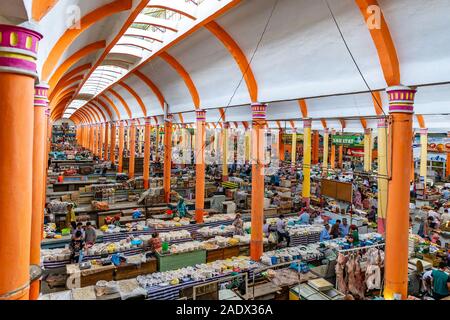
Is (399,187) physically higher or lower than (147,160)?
lower

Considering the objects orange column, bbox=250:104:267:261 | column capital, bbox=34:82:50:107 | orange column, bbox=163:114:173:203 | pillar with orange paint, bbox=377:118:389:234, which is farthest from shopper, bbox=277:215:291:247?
column capital, bbox=34:82:50:107

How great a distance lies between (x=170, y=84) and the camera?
1522 centimetres

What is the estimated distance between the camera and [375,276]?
7840mm

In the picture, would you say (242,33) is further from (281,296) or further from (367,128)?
(367,128)

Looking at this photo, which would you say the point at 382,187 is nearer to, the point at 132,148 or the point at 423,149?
the point at 423,149

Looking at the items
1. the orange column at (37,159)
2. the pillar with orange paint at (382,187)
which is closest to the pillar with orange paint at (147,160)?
the pillar with orange paint at (382,187)

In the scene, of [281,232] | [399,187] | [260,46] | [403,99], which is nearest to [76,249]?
[281,232]

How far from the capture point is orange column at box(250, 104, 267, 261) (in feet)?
34.1

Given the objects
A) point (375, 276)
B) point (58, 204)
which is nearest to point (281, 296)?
point (375, 276)

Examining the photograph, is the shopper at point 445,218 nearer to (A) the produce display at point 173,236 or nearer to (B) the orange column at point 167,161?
(A) the produce display at point 173,236

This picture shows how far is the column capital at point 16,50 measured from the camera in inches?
107

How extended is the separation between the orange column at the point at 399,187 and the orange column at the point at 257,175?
433 cm

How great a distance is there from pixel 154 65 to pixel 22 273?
1222 cm

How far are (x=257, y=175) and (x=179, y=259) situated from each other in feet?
11.8
